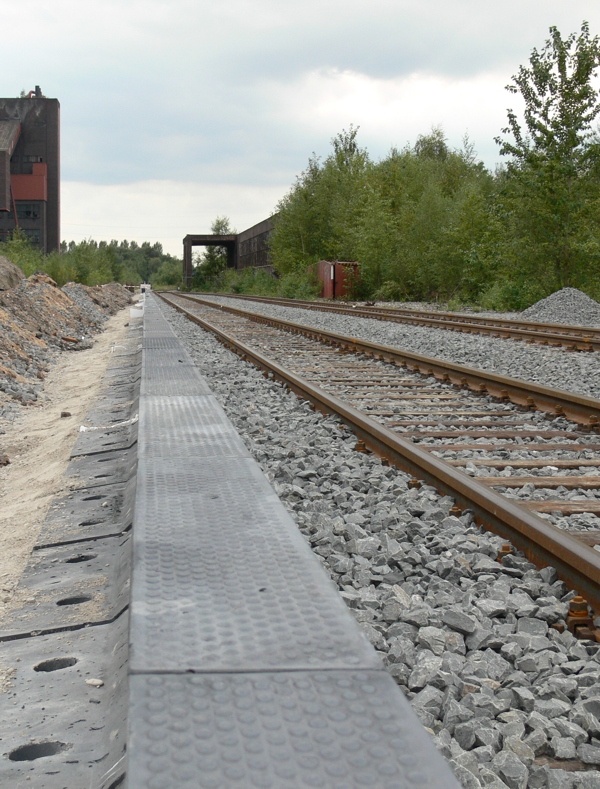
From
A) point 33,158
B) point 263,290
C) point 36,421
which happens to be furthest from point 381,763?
point 33,158

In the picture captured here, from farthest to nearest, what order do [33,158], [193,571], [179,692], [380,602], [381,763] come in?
[33,158] → [380,602] → [193,571] → [179,692] → [381,763]

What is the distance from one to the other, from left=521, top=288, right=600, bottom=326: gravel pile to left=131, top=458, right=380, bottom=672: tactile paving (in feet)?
56.8

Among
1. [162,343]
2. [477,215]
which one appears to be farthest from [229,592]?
[477,215]

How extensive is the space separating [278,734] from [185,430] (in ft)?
11.7

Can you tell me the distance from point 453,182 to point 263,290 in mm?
15766

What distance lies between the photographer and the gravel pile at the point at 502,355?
8742 mm

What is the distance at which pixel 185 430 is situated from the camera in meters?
5.05

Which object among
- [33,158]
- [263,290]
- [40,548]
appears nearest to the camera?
[40,548]

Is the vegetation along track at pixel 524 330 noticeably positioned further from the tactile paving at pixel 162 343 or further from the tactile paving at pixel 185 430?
the tactile paving at pixel 185 430

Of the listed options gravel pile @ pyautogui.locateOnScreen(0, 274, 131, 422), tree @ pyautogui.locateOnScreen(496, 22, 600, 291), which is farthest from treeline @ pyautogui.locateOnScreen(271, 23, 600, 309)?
gravel pile @ pyautogui.locateOnScreen(0, 274, 131, 422)

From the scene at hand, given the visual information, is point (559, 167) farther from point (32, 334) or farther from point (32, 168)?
point (32, 168)

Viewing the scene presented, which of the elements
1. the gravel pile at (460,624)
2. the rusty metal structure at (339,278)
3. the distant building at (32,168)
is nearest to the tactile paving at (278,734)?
the gravel pile at (460,624)

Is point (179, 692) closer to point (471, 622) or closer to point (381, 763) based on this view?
point (381, 763)

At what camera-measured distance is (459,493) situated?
13.0 ft
